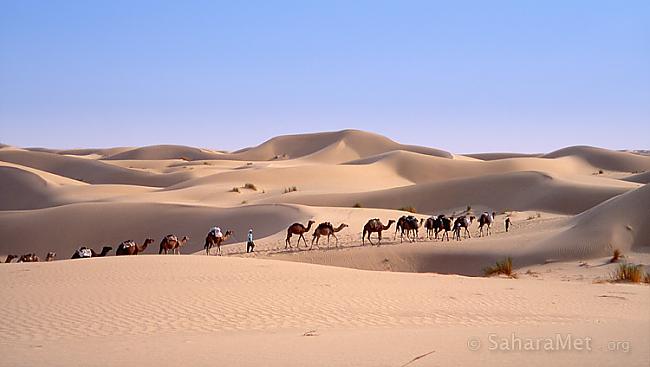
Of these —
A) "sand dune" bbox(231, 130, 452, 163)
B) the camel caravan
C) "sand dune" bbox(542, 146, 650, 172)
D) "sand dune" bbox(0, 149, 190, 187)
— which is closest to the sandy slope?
the camel caravan

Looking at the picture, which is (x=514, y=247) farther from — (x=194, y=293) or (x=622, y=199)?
(x=194, y=293)

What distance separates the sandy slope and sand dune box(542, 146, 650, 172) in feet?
253

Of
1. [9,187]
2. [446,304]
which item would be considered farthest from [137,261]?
[9,187]

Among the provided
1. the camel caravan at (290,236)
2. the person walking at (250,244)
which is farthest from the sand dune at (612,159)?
the person walking at (250,244)

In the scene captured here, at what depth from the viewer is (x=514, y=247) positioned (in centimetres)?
2084

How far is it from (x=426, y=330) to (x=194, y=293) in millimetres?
4457

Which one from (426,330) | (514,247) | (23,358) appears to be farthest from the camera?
(514,247)

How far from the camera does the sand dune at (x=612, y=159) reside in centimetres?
8319

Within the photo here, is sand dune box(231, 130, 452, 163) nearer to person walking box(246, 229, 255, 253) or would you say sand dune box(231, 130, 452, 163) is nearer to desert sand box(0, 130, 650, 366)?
desert sand box(0, 130, 650, 366)

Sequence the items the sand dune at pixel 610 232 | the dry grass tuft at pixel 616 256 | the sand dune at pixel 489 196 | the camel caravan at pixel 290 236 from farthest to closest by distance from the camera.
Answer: the sand dune at pixel 489 196, the camel caravan at pixel 290 236, the sand dune at pixel 610 232, the dry grass tuft at pixel 616 256

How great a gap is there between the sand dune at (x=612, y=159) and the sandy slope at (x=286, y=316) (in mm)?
77256

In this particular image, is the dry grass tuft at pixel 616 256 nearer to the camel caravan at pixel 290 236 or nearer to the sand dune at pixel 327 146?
the camel caravan at pixel 290 236

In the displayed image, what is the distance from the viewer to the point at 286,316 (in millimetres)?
9492

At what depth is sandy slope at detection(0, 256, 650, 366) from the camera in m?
6.81
